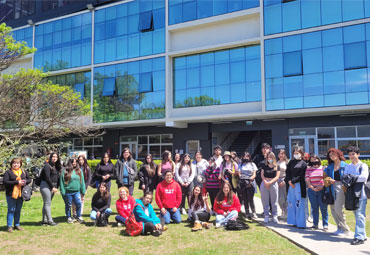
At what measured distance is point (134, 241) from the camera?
686 centimetres

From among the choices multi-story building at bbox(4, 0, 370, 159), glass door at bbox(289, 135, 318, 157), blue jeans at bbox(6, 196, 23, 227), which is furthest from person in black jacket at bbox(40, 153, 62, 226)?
glass door at bbox(289, 135, 318, 157)

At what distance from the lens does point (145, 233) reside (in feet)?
24.1

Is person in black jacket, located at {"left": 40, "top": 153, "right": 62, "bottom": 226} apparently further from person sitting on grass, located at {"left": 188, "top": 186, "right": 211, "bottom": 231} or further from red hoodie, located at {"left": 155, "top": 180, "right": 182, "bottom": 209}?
person sitting on grass, located at {"left": 188, "top": 186, "right": 211, "bottom": 231}

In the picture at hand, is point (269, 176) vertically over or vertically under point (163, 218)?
over

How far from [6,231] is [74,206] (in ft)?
5.83

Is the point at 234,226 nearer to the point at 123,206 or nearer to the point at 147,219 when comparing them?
the point at 147,219

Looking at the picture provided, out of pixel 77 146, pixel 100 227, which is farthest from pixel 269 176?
pixel 77 146

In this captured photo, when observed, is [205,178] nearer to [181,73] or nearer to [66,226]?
[66,226]

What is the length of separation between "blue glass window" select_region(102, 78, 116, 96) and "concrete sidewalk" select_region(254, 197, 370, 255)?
21.5 m

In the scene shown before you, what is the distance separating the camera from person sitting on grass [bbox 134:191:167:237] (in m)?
7.28

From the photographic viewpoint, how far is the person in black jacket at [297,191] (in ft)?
25.4

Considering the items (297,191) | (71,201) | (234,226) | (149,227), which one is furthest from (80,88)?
(297,191)

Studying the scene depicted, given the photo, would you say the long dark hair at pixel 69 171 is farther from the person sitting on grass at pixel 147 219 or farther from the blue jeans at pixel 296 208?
the blue jeans at pixel 296 208

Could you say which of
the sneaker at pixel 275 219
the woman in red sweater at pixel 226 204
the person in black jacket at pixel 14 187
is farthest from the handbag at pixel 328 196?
the person in black jacket at pixel 14 187
